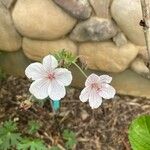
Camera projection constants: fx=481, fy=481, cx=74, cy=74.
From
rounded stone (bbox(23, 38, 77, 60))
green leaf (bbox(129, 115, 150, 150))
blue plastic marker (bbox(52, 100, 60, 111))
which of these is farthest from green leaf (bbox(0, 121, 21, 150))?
green leaf (bbox(129, 115, 150, 150))

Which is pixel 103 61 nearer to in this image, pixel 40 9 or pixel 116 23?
pixel 116 23

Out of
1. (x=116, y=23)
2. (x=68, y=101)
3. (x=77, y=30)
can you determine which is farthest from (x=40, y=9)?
(x=68, y=101)

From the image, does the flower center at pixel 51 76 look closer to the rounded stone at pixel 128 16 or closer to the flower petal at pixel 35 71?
the flower petal at pixel 35 71

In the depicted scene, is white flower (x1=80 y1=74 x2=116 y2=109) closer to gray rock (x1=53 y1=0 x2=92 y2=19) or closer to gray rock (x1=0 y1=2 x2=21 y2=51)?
gray rock (x1=53 y1=0 x2=92 y2=19)

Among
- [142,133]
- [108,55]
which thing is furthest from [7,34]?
[142,133]

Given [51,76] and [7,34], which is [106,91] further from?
[7,34]
